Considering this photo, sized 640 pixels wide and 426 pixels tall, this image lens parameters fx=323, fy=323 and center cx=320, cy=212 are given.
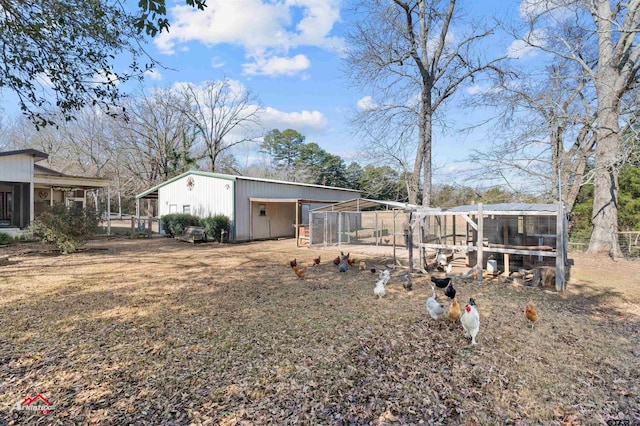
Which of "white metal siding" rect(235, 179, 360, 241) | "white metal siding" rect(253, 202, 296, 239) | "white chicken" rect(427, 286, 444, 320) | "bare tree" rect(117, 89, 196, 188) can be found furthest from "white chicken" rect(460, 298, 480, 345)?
"bare tree" rect(117, 89, 196, 188)

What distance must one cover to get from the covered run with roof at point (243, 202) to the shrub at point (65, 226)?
6038mm

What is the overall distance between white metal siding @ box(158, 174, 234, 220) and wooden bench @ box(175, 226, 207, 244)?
1.30 metres

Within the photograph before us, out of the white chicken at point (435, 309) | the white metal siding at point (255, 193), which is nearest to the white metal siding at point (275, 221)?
the white metal siding at point (255, 193)

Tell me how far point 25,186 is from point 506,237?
1953 cm

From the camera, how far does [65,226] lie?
35.0 ft

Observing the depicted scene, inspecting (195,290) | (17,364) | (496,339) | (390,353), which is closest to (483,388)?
(390,353)

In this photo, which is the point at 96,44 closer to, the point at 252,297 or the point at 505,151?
the point at 252,297

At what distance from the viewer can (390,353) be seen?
13.0 feet

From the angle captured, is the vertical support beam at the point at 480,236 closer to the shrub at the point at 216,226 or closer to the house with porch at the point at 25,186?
the shrub at the point at 216,226

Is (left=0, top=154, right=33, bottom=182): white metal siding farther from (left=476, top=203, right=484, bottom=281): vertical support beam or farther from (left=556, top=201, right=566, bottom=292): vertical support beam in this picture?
(left=556, top=201, right=566, bottom=292): vertical support beam

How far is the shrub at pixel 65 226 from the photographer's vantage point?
34.8 ft

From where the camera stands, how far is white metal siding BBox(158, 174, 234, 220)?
53.7ft

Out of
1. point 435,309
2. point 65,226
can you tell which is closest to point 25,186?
point 65,226

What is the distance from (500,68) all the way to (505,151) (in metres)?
5.95
